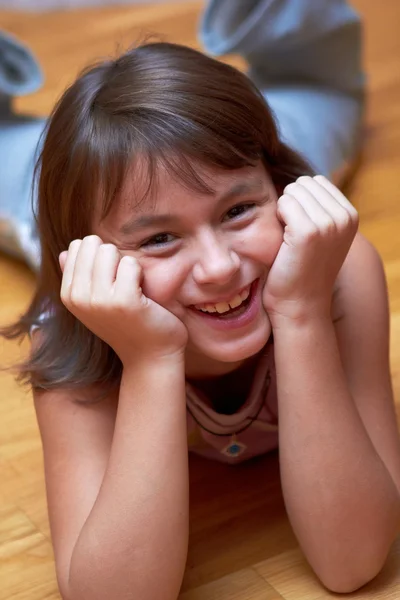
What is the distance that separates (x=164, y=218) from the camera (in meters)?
1.04

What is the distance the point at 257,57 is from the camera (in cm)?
225

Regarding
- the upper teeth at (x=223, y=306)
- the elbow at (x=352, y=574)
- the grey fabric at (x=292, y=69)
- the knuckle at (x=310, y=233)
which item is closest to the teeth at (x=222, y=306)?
the upper teeth at (x=223, y=306)

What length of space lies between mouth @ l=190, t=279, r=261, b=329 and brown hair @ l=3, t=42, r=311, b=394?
0.40 feet

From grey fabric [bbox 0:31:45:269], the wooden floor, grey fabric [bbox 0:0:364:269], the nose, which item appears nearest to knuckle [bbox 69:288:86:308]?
the nose

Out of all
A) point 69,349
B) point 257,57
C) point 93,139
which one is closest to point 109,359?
point 69,349

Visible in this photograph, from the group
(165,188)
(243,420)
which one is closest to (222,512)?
(243,420)

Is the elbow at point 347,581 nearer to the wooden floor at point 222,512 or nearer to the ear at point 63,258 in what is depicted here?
the wooden floor at point 222,512

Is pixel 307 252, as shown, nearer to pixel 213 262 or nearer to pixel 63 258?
pixel 213 262

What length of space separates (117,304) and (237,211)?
155 millimetres

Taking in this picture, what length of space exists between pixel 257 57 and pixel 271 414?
46.0 inches

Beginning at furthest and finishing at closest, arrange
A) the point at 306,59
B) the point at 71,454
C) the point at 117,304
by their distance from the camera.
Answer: the point at 306,59 → the point at 71,454 → the point at 117,304

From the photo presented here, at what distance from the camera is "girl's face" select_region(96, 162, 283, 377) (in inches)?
40.6

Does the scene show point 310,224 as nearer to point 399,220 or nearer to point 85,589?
point 85,589

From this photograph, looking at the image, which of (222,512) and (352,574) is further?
(222,512)
